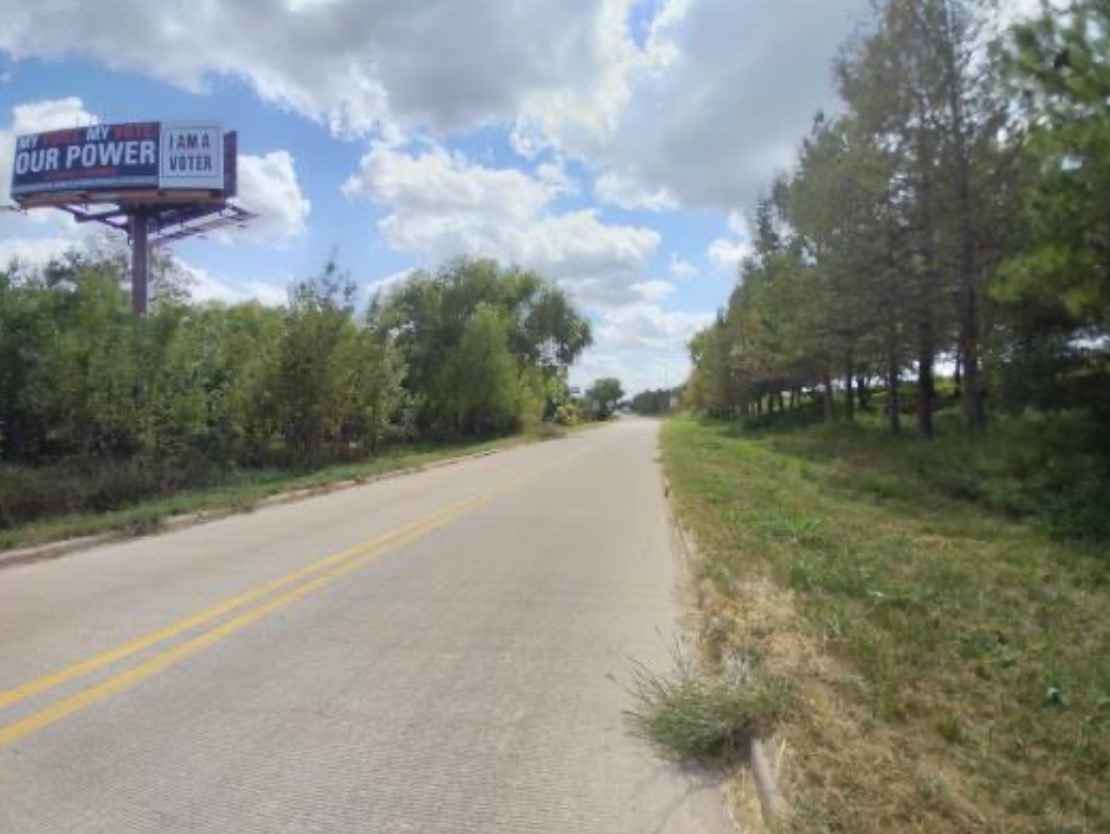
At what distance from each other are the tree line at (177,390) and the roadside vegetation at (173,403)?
0.04 meters

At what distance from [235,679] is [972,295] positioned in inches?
797

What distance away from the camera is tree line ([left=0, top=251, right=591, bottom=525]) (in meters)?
16.2

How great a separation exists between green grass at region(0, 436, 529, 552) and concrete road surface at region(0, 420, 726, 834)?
3.29ft

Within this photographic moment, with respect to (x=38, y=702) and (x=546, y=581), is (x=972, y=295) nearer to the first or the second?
(x=546, y=581)

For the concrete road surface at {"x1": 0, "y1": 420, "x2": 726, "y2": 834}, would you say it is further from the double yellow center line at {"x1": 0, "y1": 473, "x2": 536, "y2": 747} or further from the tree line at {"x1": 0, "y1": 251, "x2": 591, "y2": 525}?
the tree line at {"x1": 0, "y1": 251, "x2": 591, "y2": 525}

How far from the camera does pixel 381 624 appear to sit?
693 centimetres

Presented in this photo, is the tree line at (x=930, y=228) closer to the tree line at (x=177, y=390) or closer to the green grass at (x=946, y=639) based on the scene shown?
the green grass at (x=946, y=639)

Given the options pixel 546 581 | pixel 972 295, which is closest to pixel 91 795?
pixel 546 581

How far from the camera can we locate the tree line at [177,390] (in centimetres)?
1625

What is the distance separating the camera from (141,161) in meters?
37.3

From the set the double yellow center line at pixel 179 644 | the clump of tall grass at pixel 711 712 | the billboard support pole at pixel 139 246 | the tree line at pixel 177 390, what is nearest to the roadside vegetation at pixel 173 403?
the tree line at pixel 177 390

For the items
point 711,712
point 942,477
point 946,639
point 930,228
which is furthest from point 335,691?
point 930,228

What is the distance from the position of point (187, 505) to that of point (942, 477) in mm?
13803

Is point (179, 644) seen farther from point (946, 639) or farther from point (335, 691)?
point (946, 639)
